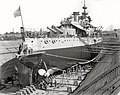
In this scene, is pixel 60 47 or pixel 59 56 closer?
pixel 59 56

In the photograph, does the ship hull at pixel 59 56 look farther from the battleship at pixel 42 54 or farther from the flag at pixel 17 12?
the flag at pixel 17 12

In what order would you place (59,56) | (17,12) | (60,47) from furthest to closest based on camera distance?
(60,47), (59,56), (17,12)

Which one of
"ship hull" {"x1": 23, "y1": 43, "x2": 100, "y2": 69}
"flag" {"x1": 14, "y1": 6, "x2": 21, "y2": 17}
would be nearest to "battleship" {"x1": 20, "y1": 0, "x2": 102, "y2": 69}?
"ship hull" {"x1": 23, "y1": 43, "x2": 100, "y2": 69}

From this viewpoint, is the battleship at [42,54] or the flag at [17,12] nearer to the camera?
the battleship at [42,54]

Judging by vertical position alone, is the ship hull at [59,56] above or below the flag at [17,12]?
below

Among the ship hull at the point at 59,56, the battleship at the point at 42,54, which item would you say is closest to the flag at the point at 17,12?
the battleship at the point at 42,54

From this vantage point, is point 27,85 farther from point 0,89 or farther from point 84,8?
point 84,8

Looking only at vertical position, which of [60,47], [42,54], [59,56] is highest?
[60,47]

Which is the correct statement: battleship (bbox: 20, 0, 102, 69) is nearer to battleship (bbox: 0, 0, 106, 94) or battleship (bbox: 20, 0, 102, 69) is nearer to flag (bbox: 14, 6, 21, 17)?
battleship (bbox: 0, 0, 106, 94)

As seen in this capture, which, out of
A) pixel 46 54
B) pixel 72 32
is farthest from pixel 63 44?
pixel 72 32

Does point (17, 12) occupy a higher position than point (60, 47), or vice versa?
point (17, 12)

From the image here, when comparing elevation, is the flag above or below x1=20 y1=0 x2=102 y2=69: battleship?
above

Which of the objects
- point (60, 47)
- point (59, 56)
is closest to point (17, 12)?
point (60, 47)

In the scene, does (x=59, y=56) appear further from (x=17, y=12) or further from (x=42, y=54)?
(x=17, y=12)
